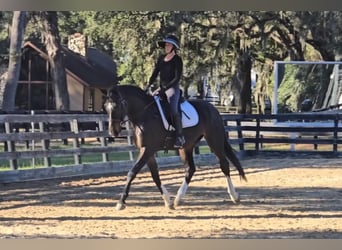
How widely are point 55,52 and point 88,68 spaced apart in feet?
37.9

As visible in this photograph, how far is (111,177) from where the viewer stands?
1174 centimetres

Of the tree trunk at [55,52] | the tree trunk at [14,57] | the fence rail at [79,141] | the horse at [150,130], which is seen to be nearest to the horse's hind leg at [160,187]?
the horse at [150,130]

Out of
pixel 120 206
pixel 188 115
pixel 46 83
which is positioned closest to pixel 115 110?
pixel 120 206

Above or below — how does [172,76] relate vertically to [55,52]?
below

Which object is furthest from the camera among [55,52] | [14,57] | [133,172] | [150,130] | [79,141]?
[55,52]

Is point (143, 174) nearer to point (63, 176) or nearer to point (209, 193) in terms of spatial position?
point (63, 176)

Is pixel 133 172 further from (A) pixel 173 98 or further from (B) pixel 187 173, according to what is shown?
(A) pixel 173 98

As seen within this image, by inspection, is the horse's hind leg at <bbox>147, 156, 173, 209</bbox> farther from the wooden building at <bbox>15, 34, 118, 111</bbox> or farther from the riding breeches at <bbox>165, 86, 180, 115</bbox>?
the wooden building at <bbox>15, 34, 118, 111</bbox>

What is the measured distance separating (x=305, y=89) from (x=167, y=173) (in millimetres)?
A: 7884

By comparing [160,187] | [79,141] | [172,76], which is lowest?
[79,141]

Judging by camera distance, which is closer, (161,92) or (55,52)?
(161,92)

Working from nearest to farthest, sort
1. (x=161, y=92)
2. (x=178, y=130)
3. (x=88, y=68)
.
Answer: (x=161, y=92), (x=178, y=130), (x=88, y=68)

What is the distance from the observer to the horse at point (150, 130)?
792 centimetres

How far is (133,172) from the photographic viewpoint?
7.97 m
